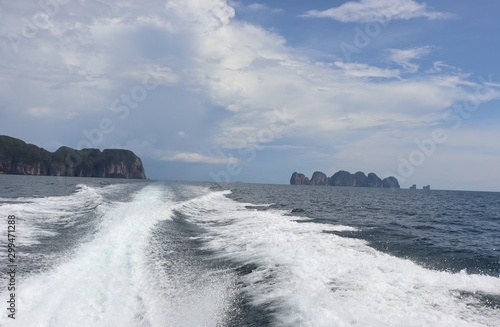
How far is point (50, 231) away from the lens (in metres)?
22.9

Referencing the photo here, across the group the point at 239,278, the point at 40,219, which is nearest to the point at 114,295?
the point at 239,278

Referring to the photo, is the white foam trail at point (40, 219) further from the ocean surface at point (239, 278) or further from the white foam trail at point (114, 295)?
the white foam trail at point (114, 295)

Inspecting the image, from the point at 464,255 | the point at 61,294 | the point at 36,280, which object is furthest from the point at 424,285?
the point at 36,280

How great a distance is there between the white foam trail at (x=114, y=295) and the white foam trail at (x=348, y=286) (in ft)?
6.46

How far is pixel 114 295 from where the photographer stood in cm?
1188

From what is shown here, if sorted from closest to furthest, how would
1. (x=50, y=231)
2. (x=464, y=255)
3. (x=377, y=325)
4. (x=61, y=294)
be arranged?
(x=377, y=325) → (x=61, y=294) → (x=464, y=255) → (x=50, y=231)

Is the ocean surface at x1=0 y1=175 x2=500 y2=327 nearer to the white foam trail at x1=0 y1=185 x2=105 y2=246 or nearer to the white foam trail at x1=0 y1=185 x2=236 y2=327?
the white foam trail at x1=0 y1=185 x2=236 y2=327

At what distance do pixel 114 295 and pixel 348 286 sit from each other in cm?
792

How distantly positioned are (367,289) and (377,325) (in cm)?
281

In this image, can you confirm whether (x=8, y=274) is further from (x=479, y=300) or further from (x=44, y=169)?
(x=44, y=169)

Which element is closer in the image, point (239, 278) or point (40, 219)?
point (239, 278)

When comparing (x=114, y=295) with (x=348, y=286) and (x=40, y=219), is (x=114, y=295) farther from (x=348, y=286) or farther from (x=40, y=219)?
(x=40, y=219)

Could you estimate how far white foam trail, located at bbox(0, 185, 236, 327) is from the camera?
10.3 metres

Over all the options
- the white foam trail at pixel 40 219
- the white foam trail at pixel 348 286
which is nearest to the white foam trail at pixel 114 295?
the white foam trail at pixel 348 286
